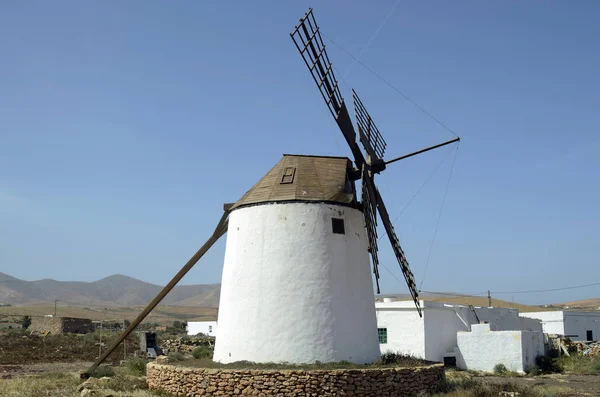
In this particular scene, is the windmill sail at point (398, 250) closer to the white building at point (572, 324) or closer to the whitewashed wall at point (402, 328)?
the whitewashed wall at point (402, 328)

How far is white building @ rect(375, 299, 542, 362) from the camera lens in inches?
958

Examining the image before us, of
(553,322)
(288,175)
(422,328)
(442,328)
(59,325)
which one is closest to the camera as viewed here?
(288,175)

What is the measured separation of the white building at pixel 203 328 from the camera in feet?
141

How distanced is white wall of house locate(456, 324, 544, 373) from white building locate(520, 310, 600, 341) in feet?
35.5

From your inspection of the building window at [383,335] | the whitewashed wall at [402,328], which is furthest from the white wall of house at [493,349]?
the building window at [383,335]

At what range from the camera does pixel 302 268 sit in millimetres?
14945

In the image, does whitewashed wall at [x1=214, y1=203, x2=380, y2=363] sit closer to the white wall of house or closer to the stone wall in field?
the white wall of house

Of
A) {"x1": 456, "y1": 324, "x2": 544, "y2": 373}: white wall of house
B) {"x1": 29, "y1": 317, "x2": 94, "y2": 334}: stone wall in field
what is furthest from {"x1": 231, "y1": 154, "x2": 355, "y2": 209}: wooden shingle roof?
{"x1": 29, "y1": 317, "x2": 94, "y2": 334}: stone wall in field

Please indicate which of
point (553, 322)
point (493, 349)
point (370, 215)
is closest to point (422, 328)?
point (493, 349)

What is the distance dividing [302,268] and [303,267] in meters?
0.04

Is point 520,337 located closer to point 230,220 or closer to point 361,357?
point 361,357

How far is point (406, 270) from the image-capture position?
17.4m

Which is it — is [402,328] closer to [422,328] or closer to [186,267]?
[422,328]

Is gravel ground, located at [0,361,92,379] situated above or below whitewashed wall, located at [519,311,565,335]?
below
